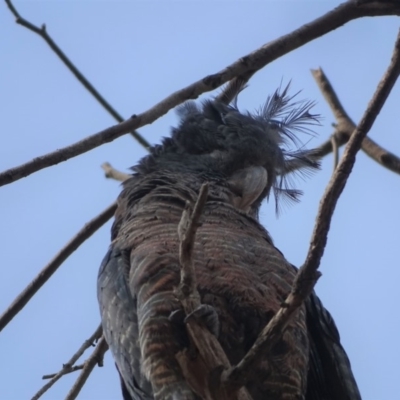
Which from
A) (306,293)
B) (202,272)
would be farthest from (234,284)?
(306,293)

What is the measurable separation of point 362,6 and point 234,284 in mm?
1671

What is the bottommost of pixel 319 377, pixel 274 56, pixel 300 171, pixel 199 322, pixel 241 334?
pixel 199 322

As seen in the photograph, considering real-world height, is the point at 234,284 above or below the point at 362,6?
below

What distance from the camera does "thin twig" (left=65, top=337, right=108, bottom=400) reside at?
5.17 metres

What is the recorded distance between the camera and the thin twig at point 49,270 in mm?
5160

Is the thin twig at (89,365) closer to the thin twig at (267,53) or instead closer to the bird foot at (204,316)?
the bird foot at (204,316)

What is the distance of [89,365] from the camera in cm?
532

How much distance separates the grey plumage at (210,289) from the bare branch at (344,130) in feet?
2.12

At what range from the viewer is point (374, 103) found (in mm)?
3465

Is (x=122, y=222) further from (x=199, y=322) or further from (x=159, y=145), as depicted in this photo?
(x=199, y=322)

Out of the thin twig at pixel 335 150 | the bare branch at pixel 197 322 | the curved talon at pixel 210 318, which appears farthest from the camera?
the thin twig at pixel 335 150

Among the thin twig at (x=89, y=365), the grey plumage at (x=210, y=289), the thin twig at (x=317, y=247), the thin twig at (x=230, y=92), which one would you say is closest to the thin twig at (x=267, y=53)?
the grey plumage at (x=210, y=289)

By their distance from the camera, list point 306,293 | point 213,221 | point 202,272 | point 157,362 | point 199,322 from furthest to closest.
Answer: point 213,221
point 202,272
point 157,362
point 199,322
point 306,293

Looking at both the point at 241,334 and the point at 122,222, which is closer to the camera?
the point at 241,334
